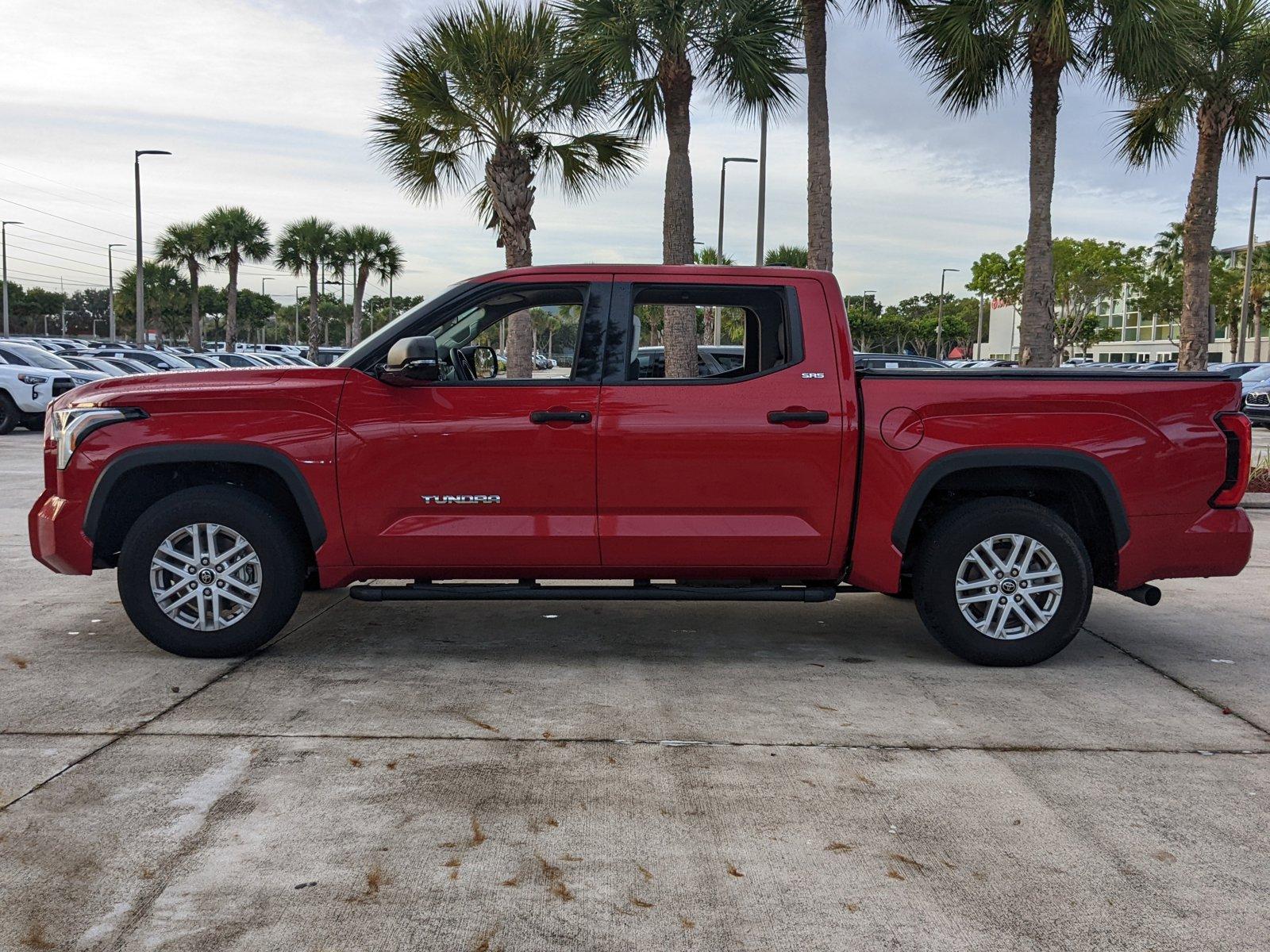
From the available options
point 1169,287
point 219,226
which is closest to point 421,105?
point 219,226

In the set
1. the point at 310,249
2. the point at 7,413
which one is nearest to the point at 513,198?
the point at 7,413

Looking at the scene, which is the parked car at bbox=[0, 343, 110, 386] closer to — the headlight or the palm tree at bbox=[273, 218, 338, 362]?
the headlight

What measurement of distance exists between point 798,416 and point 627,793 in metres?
2.10

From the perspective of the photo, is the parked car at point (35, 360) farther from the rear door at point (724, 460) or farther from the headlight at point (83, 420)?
the rear door at point (724, 460)

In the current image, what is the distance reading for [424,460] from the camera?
17.6 feet

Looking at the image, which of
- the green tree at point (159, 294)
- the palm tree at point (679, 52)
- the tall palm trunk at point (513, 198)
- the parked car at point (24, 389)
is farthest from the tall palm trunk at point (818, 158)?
the green tree at point (159, 294)

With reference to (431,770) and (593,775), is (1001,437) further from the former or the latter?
(431,770)

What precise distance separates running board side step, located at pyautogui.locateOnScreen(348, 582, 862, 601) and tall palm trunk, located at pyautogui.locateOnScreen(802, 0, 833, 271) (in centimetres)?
1055

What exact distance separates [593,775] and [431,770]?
0.58 metres

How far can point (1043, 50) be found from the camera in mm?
14875

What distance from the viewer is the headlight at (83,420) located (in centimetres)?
546

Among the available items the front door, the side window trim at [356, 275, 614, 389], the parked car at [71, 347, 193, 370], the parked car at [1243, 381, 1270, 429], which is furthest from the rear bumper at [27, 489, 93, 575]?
the parked car at [1243, 381, 1270, 429]

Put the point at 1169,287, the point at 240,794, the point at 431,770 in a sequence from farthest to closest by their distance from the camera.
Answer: the point at 1169,287
the point at 431,770
the point at 240,794

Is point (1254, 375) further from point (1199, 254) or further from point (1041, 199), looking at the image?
point (1041, 199)
